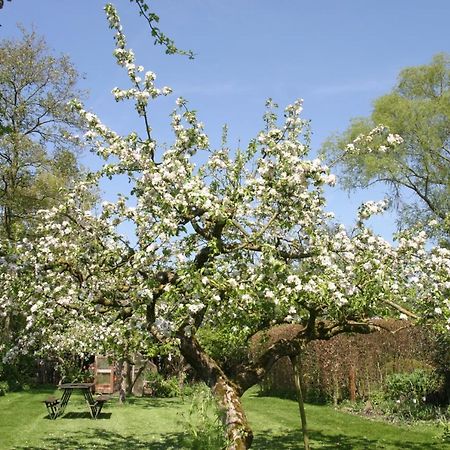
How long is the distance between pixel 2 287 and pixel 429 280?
22.3ft

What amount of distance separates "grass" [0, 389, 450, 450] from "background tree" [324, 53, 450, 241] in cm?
1448

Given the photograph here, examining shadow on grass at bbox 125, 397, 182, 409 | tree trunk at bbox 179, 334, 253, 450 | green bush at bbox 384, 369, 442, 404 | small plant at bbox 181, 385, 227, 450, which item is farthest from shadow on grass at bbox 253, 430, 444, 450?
A: shadow on grass at bbox 125, 397, 182, 409

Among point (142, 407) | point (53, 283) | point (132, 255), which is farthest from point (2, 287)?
point (142, 407)

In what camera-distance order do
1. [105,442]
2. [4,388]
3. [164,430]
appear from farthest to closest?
1. [4,388]
2. [164,430]
3. [105,442]

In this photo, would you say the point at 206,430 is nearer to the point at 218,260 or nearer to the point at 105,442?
the point at 218,260

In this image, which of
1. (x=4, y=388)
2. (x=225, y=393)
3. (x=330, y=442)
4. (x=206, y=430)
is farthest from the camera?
(x=4, y=388)

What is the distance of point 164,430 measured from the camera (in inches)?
531

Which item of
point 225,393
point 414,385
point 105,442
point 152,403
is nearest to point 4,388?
point 152,403

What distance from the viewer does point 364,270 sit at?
8109 millimetres

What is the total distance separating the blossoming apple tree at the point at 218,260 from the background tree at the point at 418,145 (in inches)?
763

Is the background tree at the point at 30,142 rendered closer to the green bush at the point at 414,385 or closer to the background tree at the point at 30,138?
the background tree at the point at 30,138

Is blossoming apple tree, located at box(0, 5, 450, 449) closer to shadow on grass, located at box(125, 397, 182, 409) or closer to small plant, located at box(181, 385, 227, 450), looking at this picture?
small plant, located at box(181, 385, 227, 450)

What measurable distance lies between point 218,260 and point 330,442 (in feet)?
19.3

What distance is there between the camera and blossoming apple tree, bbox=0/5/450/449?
7344mm
